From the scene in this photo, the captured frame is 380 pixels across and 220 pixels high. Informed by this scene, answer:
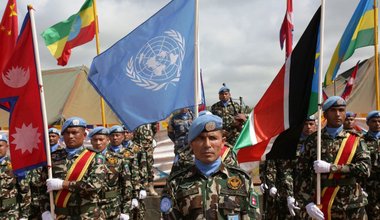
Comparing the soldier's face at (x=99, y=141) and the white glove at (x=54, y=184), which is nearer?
the white glove at (x=54, y=184)

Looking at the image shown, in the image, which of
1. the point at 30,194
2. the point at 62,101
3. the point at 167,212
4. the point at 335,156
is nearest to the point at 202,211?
the point at 167,212

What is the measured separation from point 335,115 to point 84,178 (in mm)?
2977

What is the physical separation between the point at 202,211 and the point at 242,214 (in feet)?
0.91

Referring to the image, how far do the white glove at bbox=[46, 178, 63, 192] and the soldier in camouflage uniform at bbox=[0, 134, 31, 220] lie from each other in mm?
2148

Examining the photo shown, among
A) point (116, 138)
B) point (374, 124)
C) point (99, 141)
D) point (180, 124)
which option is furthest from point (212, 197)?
point (180, 124)

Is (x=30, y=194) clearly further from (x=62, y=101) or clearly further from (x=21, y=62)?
(x=62, y=101)

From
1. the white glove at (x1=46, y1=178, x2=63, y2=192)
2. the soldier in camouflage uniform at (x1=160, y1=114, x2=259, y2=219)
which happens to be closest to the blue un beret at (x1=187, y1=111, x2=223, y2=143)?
the soldier in camouflage uniform at (x1=160, y1=114, x2=259, y2=219)

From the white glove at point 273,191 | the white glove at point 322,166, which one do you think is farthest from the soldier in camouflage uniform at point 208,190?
the white glove at point 273,191

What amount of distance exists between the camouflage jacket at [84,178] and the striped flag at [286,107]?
170 centimetres

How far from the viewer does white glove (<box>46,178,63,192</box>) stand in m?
5.02

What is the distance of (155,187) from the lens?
11219 millimetres

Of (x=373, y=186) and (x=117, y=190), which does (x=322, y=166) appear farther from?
(x=117, y=190)

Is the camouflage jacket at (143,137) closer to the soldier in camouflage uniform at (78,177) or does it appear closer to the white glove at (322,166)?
the soldier in camouflage uniform at (78,177)

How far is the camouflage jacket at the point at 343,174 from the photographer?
511 centimetres
